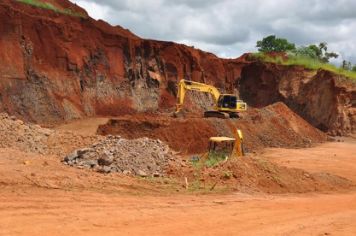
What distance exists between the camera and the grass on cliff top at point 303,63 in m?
43.6

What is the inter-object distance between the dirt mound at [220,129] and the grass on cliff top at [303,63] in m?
10.5

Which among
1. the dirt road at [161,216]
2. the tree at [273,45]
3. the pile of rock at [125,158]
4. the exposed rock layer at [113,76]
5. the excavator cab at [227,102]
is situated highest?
the tree at [273,45]

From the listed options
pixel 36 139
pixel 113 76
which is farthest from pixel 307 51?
pixel 36 139

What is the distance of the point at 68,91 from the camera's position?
112 feet

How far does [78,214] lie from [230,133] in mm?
17855

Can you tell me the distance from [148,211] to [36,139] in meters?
8.99

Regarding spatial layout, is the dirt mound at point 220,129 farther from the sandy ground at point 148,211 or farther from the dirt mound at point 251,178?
the sandy ground at point 148,211

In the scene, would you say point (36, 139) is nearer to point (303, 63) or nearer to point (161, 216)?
point (161, 216)

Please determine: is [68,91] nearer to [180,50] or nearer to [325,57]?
[180,50]

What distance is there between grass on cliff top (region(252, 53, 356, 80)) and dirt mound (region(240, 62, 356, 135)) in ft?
2.32

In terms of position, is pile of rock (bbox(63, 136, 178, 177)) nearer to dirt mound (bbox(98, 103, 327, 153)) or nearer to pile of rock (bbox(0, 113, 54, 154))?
pile of rock (bbox(0, 113, 54, 154))

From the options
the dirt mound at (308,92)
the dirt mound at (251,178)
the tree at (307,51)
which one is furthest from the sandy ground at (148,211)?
the tree at (307,51)

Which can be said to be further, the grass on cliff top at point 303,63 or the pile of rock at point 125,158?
the grass on cliff top at point 303,63

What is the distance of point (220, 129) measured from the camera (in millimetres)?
27172
